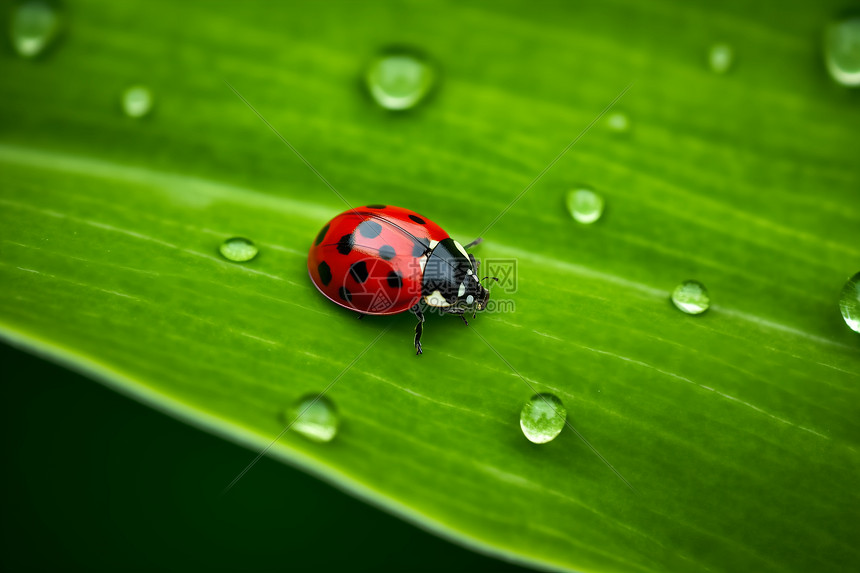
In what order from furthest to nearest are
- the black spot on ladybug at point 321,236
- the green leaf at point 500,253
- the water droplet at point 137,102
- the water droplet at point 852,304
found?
1. the water droplet at point 137,102
2. the black spot on ladybug at point 321,236
3. the water droplet at point 852,304
4. the green leaf at point 500,253

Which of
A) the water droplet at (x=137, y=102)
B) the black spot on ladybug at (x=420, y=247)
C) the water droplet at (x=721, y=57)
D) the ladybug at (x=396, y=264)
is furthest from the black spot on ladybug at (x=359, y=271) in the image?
the water droplet at (x=721, y=57)

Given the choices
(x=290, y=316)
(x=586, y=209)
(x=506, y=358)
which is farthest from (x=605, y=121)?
(x=290, y=316)

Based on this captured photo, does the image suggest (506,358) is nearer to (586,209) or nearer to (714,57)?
(586,209)

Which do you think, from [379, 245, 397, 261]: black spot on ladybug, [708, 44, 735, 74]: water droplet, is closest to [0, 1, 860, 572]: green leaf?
[708, 44, 735, 74]: water droplet

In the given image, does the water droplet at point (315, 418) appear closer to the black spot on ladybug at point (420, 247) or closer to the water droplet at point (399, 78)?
the black spot on ladybug at point (420, 247)

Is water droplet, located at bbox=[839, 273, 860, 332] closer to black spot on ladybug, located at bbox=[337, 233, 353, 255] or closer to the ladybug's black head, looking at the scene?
the ladybug's black head

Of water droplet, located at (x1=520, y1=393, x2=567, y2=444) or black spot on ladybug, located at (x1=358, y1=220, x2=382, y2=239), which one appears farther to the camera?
black spot on ladybug, located at (x1=358, y1=220, x2=382, y2=239)
